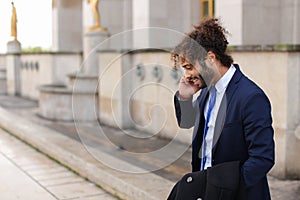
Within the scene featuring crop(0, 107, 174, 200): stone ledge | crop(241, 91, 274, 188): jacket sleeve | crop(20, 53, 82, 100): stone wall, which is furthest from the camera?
crop(20, 53, 82, 100): stone wall

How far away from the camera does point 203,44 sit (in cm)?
266

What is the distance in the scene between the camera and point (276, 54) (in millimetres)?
6262

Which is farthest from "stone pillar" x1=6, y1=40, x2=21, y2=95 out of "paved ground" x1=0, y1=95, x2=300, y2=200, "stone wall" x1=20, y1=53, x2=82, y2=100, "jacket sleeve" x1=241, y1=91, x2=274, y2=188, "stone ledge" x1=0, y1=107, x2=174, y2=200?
"jacket sleeve" x1=241, y1=91, x2=274, y2=188

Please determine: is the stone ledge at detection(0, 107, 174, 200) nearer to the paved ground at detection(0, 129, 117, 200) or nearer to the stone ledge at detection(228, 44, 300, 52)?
the paved ground at detection(0, 129, 117, 200)

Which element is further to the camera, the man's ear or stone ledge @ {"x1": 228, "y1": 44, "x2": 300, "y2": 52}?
stone ledge @ {"x1": 228, "y1": 44, "x2": 300, "y2": 52}

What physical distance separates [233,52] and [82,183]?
2883mm

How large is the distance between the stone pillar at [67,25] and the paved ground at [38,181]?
35.3ft

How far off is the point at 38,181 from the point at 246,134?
4772 mm

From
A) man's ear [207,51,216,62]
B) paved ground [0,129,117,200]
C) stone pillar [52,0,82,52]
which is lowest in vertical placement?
paved ground [0,129,117,200]

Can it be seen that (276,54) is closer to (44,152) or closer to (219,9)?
(219,9)

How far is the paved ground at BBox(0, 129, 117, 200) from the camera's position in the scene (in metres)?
6.12

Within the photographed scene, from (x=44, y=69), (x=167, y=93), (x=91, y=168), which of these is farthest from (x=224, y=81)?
(x=44, y=69)

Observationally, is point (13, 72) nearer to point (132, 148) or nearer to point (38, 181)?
point (132, 148)

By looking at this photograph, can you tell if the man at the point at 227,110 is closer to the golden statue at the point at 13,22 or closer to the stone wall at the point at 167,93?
the stone wall at the point at 167,93
